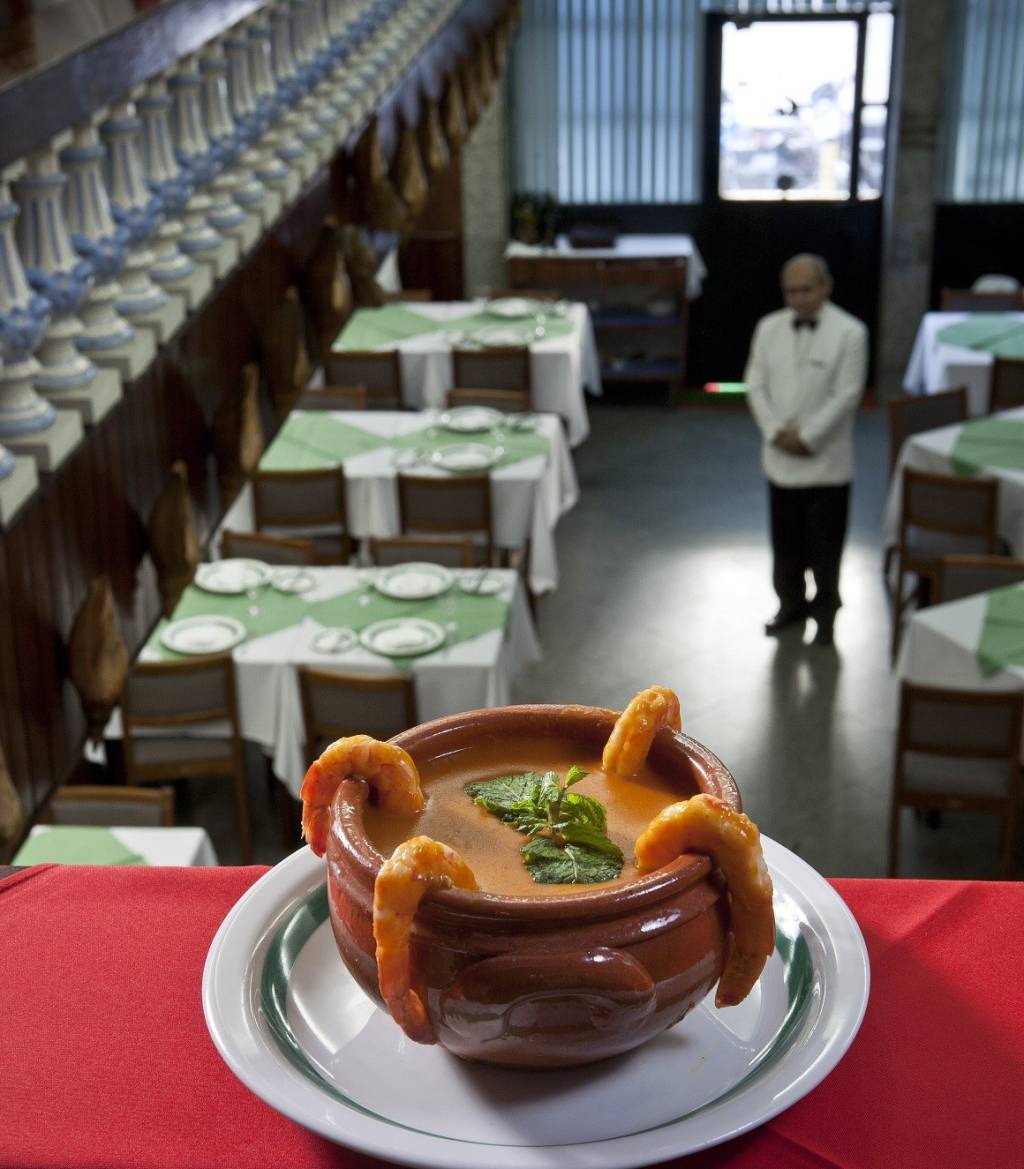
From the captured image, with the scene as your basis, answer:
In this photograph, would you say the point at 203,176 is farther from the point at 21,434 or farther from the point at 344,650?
the point at 344,650

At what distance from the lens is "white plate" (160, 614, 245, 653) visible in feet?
19.3

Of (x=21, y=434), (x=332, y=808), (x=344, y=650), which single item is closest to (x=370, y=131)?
(x=344, y=650)

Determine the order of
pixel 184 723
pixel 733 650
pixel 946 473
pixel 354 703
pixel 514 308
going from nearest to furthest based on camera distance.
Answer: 1. pixel 354 703
2. pixel 184 723
3. pixel 946 473
4. pixel 733 650
5. pixel 514 308

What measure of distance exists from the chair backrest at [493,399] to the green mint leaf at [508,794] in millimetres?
7948

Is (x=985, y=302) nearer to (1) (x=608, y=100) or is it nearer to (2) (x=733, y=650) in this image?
(1) (x=608, y=100)

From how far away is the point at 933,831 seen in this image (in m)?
6.39

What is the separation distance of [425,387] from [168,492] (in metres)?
7.43

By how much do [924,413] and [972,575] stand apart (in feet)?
7.92

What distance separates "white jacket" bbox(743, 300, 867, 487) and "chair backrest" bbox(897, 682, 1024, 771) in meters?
2.74

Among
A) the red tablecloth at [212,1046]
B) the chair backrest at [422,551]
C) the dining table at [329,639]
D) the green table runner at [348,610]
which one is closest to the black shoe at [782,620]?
the chair backrest at [422,551]

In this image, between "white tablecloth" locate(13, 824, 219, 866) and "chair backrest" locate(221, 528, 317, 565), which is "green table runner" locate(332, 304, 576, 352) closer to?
"chair backrest" locate(221, 528, 317, 565)

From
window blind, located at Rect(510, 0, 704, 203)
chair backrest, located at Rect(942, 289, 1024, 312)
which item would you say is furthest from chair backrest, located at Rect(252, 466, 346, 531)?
window blind, located at Rect(510, 0, 704, 203)

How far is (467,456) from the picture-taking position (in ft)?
25.6

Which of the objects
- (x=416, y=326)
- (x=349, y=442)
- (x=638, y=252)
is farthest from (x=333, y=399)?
(x=638, y=252)
